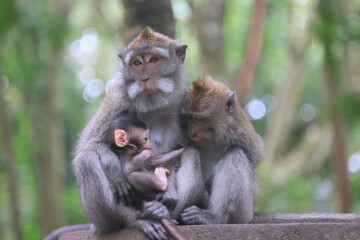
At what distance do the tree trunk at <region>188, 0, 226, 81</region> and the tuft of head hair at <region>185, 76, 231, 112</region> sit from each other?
6319mm

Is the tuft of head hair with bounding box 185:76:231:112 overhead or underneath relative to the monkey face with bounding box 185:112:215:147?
overhead

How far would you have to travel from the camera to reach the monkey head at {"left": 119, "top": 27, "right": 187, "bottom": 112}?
5.64 metres

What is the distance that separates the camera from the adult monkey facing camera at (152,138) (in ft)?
17.3

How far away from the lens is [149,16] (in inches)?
322

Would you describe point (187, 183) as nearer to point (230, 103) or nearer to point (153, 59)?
point (230, 103)

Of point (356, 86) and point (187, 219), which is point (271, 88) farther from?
point (187, 219)

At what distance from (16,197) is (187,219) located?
8946 millimetres

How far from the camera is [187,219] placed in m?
5.38

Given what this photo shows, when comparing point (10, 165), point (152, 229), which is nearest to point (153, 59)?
point (152, 229)

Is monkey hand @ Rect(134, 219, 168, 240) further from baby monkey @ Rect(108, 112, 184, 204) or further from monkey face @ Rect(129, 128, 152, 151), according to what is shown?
monkey face @ Rect(129, 128, 152, 151)

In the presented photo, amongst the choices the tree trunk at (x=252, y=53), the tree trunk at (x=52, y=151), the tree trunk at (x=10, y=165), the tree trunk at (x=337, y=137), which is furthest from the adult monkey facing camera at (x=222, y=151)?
the tree trunk at (x=52, y=151)

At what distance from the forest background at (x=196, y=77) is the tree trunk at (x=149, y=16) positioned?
0.01m

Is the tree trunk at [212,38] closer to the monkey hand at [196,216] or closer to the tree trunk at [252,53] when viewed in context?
the tree trunk at [252,53]

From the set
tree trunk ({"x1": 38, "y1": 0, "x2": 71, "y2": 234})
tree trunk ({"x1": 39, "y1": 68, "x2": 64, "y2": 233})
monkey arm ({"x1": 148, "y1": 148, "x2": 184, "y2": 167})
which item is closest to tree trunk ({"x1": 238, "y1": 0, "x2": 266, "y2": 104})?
tree trunk ({"x1": 38, "y1": 0, "x2": 71, "y2": 234})
